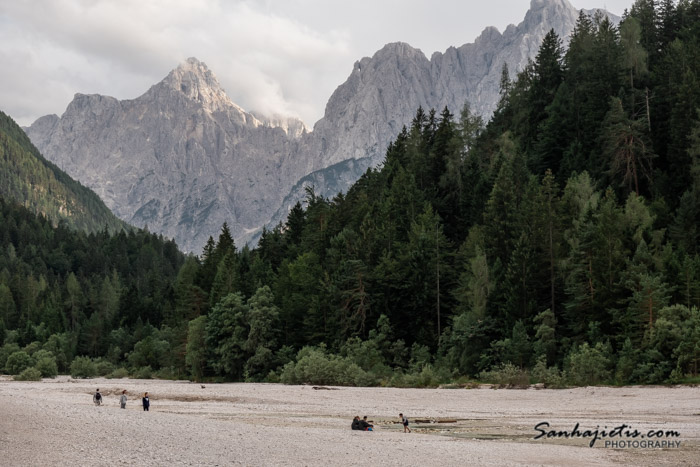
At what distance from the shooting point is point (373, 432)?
31.5 metres

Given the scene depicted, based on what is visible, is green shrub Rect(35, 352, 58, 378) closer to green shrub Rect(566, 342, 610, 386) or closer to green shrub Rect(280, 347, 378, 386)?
green shrub Rect(280, 347, 378, 386)

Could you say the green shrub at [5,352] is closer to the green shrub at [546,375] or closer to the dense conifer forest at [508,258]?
the dense conifer forest at [508,258]

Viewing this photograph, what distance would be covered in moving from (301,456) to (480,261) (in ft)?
157

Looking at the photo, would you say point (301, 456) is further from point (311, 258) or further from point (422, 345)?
point (311, 258)

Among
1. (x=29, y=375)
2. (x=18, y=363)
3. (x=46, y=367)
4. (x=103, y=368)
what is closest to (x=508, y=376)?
(x=29, y=375)

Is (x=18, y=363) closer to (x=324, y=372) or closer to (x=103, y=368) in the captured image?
(x=103, y=368)

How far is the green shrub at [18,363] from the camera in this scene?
107m

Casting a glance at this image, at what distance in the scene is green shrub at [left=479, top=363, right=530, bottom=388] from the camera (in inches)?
2218

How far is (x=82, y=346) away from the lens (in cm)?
14225

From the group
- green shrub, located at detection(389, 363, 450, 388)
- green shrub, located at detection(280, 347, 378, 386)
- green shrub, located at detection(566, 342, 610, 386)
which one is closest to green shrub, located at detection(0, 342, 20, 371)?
green shrub, located at detection(280, 347, 378, 386)

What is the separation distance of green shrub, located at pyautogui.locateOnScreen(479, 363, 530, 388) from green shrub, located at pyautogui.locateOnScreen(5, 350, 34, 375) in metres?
82.9

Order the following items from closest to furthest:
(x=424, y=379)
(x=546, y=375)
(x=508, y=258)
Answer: (x=546, y=375) < (x=424, y=379) < (x=508, y=258)

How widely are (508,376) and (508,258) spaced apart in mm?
18566

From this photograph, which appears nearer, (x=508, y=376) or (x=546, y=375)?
(x=546, y=375)
